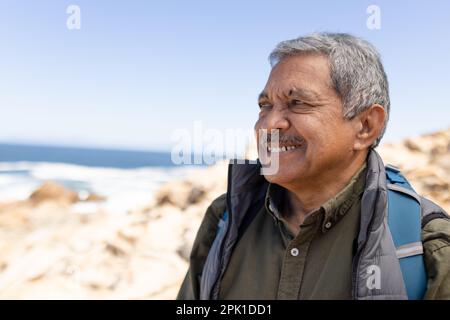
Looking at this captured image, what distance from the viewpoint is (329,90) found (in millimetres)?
2004

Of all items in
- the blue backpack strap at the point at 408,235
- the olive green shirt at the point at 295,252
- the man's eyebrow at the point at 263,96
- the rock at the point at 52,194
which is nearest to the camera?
the blue backpack strap at the point at 408,235

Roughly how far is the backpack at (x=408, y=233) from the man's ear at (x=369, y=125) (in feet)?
0.97

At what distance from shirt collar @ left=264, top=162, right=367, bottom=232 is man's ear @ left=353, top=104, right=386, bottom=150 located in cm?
11

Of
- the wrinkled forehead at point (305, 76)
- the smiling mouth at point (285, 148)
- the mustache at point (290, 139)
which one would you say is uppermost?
the wrinkled forehead at point (305, 76)

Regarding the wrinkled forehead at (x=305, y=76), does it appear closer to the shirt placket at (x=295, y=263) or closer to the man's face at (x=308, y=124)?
the man's face at (x=308, y=124)

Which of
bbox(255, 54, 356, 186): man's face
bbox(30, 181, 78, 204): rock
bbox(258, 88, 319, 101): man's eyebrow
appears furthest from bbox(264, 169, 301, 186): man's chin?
bbox(30, 181, 78, 204): rock

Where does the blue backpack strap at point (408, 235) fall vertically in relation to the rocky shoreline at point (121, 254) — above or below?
above

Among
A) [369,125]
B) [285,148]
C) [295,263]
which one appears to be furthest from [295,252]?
[369,125]

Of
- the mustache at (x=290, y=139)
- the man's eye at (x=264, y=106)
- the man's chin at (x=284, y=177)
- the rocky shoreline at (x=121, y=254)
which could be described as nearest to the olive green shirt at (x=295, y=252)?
the man's chin at (x=284, y=177)

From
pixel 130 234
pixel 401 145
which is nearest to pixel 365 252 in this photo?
pixel 130 234

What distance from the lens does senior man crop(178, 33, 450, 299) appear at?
5.98 ft

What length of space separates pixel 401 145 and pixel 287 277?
1440cm

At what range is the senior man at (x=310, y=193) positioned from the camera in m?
1.82
